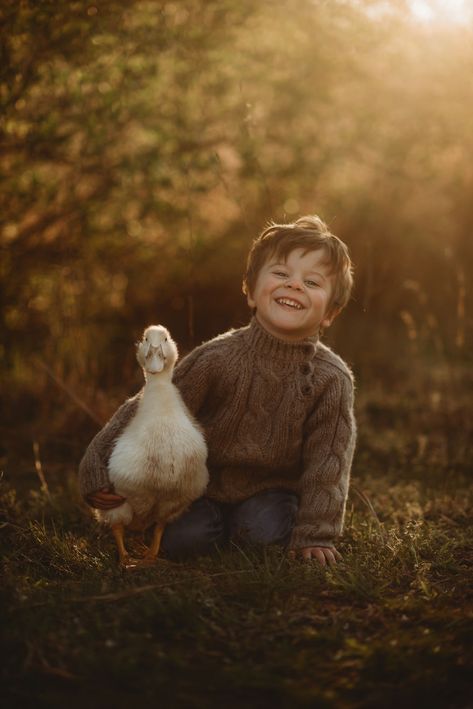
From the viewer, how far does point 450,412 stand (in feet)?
17.4

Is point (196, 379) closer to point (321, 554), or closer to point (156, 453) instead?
point (156, 453)

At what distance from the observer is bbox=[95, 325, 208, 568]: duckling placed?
2.71 m

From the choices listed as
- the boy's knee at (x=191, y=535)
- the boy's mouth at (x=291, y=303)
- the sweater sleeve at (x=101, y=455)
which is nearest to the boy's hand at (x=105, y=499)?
the sweater sleeve at (x=101, y=455)

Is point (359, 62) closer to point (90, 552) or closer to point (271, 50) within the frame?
point (271, 50)

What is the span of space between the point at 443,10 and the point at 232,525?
353 cm

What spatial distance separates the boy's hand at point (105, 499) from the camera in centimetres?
283

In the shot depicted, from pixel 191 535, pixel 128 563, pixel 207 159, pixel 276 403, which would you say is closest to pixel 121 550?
pixel 128 563

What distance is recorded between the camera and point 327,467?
122 inches

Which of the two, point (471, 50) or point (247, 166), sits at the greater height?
point (471, 50)

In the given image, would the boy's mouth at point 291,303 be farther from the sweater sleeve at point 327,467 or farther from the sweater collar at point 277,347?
the sweater sleeve at point 327,467

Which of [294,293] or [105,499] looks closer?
[105,499]

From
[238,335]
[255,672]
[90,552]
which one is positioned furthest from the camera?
[238,335]

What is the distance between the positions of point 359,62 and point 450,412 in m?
2.67

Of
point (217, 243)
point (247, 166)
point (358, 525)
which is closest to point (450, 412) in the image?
point (358, 525)
